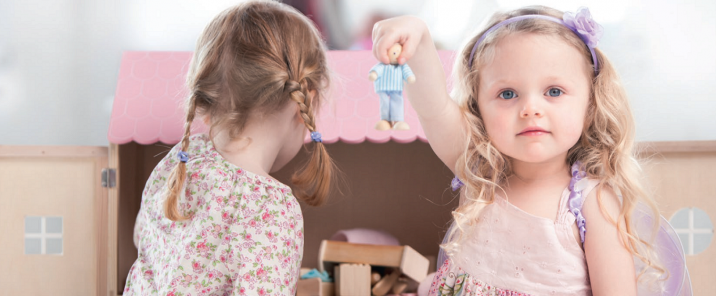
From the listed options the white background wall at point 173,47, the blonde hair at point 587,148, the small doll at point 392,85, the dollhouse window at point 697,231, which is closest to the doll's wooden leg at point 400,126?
the small doll at point 392,85

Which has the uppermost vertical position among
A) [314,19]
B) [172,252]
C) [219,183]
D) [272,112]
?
[314,19]

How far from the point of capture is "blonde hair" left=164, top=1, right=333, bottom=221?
1.14 meters

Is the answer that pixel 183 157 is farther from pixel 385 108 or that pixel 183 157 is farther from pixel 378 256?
pixel 378 256

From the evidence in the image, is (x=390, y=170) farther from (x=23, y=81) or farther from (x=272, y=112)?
(x=23, y=81)

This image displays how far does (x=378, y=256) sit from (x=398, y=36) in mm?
678

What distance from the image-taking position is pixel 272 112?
3.91 feet

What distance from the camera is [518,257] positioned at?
3.20 feet

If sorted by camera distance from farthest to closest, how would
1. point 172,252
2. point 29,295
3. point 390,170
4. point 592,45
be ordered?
1. point 390,170
2. point 29,295
3. point 172,252
4. point 592,45

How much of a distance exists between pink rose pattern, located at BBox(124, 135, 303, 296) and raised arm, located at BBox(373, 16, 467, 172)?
30 cm

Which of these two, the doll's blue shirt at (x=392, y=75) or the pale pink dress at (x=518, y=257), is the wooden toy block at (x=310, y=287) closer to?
the pale pink dress at (x=518, y=257)

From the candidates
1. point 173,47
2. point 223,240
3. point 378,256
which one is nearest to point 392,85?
point 223,240

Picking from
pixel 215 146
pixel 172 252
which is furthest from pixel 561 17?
pixel 172 252

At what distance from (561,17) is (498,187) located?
0.29 metres

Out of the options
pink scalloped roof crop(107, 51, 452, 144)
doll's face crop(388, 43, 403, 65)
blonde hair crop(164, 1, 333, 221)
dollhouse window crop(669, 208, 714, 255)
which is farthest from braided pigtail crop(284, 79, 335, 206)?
dollhouse window crop(669, 208, 714, 255)
